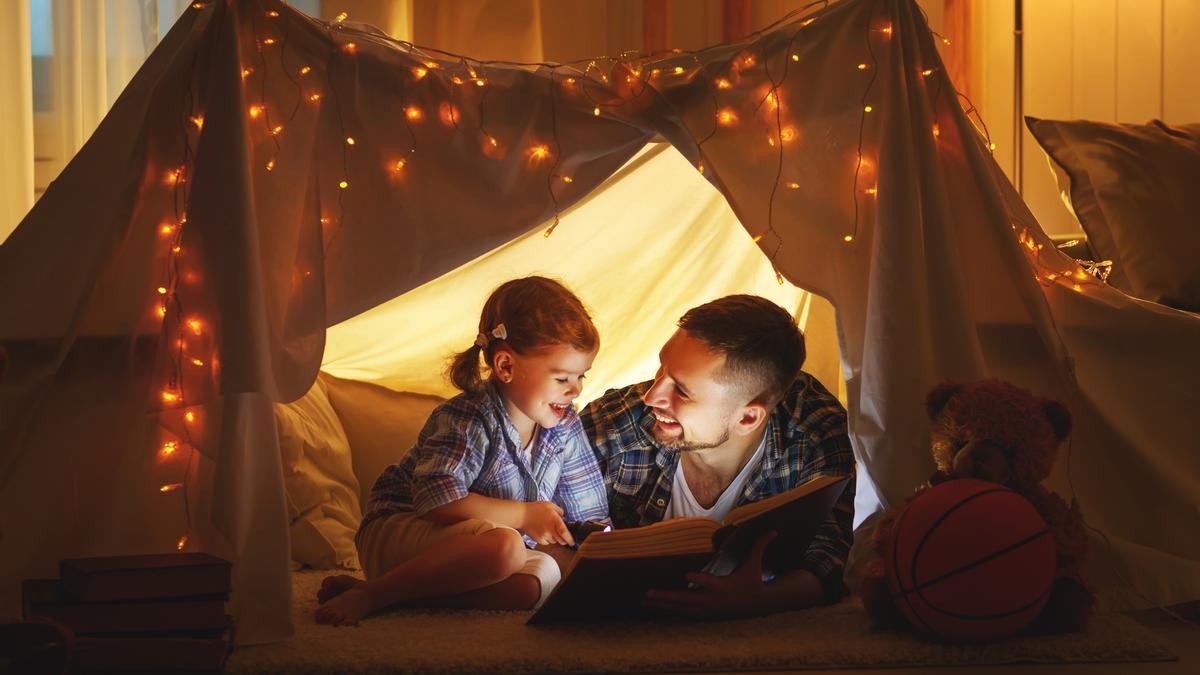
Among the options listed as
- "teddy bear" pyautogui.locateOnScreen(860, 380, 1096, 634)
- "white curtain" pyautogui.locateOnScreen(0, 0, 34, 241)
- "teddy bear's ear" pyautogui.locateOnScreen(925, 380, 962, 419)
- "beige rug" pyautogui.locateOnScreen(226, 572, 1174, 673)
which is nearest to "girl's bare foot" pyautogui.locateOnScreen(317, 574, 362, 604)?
"beige rug" pyautogui.locateOnScreen(226, 572, 1174, 673)

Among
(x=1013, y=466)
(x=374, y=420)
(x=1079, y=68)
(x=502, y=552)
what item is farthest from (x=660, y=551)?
(x=1079, y=68)

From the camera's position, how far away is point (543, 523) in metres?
1.87

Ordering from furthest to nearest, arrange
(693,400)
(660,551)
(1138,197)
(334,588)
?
(1138,197) < (693,400) < (334,588) < (660,551)

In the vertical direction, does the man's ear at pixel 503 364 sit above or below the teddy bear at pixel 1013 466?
above

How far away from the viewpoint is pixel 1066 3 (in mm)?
3367

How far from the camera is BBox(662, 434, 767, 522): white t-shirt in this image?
1.96 metres

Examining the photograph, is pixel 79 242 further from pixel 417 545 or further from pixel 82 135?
pixel 82 135

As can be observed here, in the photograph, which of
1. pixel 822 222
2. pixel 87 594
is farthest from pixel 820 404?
pixel 87 594

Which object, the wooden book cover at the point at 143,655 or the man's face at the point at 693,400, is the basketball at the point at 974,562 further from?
the wooden book cover at the point at 143,655

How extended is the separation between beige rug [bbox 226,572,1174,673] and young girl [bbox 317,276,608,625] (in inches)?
3.4

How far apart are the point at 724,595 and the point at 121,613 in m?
0.78

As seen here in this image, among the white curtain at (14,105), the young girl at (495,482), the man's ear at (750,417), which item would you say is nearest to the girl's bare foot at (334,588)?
the young girl at (495,482)

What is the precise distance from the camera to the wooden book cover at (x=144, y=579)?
57.4 inches

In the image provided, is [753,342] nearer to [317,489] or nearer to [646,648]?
[646,648]
